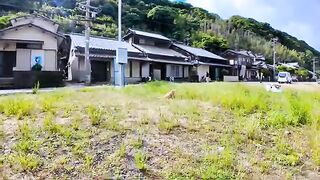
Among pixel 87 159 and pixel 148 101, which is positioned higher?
pixel 148 101

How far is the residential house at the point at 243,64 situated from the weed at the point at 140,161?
4763 cm

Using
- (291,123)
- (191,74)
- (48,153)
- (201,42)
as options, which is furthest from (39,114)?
(201,42)

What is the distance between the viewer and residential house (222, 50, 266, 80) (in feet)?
171

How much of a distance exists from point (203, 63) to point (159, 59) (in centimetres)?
857

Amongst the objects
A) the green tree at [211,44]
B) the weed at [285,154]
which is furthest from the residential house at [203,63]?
the weed at [285,154]

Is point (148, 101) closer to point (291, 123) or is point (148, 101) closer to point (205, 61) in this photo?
point (291, 123)

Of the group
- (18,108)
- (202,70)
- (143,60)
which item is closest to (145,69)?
(143,60)

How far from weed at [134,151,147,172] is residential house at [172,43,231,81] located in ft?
117

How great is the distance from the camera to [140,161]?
4527mm

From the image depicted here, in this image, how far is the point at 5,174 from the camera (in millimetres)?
4121

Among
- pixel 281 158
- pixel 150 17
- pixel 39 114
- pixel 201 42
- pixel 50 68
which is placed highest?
pixel 150 17

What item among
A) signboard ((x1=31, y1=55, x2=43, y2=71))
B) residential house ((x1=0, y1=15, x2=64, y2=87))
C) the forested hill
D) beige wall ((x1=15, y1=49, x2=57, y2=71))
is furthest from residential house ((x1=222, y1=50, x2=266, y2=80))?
signboard ((x1=31, y1=55, x2=43, y2=71))

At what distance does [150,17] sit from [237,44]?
2454 centimetres

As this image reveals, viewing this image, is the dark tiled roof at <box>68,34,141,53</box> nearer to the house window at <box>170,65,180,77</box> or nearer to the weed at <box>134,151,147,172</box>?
the house window at <box>170,65,180,77</box>
